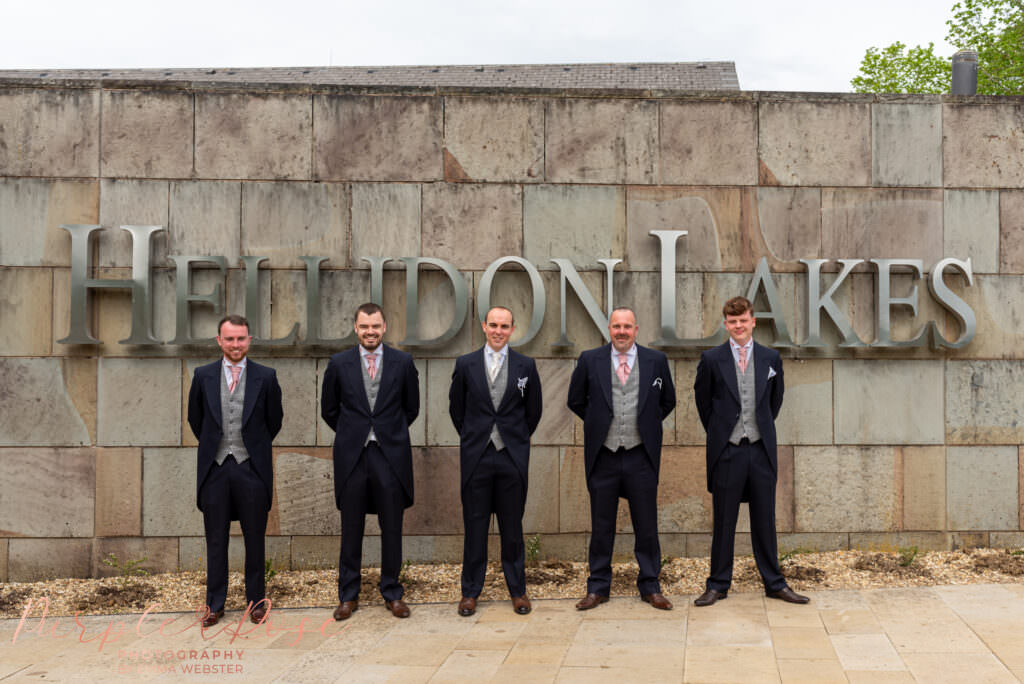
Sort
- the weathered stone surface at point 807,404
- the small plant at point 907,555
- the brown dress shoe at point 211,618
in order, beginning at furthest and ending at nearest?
the weathered stone surface at point 807,404 → the small plant at point 907,555 → the brown dress shoe at point 211,618

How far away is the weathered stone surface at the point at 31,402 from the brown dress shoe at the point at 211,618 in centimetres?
228

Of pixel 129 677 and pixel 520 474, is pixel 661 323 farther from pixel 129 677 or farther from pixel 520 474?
pixel 129 677

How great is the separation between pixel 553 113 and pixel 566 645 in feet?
13.8

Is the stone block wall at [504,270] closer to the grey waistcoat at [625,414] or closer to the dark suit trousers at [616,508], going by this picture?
the dark suit trousers at [616,508]

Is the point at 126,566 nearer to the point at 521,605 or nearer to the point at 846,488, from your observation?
the point at 521,605

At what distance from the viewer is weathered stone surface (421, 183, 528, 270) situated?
6875 mm

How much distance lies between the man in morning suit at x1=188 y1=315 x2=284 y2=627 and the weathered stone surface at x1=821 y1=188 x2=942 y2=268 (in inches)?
186

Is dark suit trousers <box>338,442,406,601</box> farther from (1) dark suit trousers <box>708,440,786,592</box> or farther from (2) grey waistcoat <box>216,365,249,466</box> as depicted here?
(1) dark suit trousers <box>708,440,786,592</box>

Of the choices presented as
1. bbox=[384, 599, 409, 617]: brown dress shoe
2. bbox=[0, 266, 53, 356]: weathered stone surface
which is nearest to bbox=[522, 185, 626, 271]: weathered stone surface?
bbox=[384, 599, 409, 617]: brown dress shoe

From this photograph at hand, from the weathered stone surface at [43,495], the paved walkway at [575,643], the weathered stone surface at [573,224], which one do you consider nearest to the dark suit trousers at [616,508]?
the paved walkway at [575,643]

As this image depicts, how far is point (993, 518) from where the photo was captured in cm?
692

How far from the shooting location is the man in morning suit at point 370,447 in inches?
219

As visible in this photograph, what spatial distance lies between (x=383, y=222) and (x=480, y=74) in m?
13.4

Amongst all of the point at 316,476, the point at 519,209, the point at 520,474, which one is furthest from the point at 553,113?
the point at 316,476
